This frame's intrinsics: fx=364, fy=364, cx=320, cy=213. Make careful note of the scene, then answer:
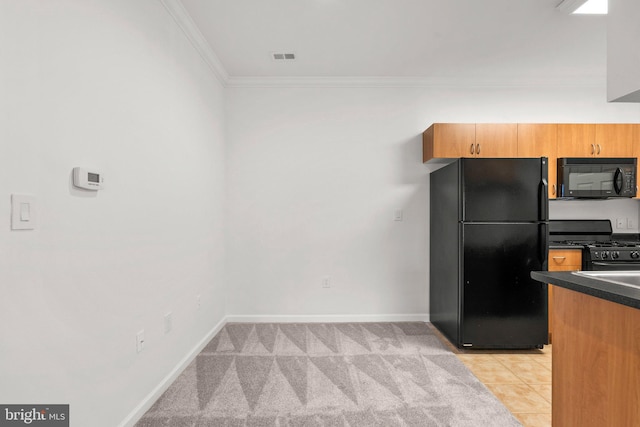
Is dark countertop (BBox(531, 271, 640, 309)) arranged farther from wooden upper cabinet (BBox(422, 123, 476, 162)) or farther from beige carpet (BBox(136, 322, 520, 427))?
wooden upper cabinet (BBox(422, 123, 476, 162))

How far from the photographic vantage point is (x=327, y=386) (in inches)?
99.7

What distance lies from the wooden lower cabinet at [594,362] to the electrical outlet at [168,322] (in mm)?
2274

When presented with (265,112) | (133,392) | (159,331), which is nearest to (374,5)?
(265,112)

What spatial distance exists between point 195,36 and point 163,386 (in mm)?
2649

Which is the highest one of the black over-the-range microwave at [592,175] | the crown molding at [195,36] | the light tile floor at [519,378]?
the crown molding at [195,36]

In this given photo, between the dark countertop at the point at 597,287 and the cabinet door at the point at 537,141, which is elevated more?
the cabinet door at the point at 537,141

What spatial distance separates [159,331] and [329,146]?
2.54 metres

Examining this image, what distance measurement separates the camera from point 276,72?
12.7ft

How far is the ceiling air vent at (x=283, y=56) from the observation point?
11.2ft

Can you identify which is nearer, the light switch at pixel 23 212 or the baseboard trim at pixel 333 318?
the light switch at pixel 23 212

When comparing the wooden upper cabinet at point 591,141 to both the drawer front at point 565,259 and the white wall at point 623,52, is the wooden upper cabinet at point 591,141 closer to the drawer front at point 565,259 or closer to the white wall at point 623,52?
the drawer front at point 565,259

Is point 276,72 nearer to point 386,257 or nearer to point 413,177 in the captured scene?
point 413,177

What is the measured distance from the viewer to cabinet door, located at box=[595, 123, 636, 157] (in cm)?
358

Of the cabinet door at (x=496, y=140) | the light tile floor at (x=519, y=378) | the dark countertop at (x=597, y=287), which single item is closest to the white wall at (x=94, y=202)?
the dark countertop at (x=597, y=287)
